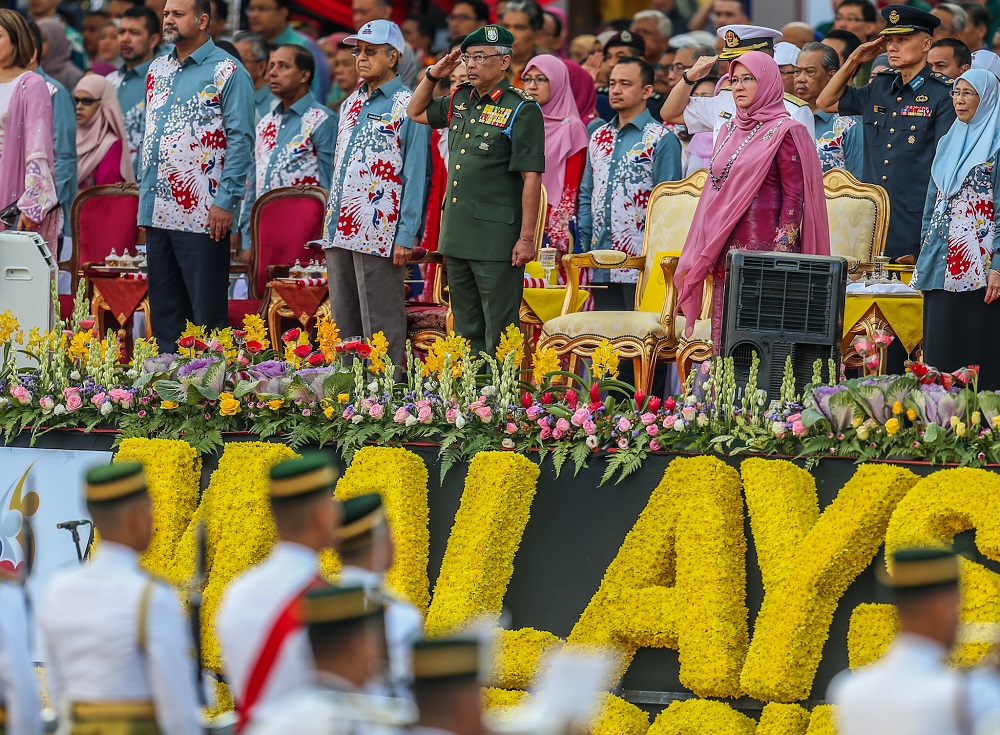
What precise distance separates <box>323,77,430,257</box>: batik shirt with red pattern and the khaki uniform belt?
15.5 feet

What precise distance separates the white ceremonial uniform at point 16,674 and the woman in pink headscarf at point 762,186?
3.80m

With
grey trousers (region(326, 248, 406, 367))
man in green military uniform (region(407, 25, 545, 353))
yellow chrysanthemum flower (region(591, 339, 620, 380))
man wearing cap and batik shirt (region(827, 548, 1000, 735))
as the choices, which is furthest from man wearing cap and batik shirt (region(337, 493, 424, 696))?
grey trousers (region(326, 248, 406, 367))

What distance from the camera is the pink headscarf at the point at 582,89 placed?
1069cm

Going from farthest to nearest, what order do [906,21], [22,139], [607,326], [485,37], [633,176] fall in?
[633,176] < [906,21] < [22,139] < [607,326] < [485,37]

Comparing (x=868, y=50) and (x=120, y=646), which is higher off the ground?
(x=868, y=50)

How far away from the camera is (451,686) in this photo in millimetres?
3205

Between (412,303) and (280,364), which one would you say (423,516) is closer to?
(280,364)

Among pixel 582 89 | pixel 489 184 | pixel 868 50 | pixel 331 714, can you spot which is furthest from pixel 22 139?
pixel 331 714

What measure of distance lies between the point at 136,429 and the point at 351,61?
5.43 meters

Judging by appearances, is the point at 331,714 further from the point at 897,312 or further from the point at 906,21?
the point at 906,21

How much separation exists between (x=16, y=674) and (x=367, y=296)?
4560mm

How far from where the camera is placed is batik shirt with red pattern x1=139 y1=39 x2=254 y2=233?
837cm

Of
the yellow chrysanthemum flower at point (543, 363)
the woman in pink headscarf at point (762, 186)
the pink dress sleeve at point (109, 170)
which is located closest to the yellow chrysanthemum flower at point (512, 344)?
the yellow chrysanthemum flower at point (543, 363)

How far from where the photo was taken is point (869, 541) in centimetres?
546
